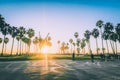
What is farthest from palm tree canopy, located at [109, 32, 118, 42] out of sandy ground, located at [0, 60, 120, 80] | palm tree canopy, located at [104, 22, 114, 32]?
sandy ground, located at [0, 60, 120, 80]

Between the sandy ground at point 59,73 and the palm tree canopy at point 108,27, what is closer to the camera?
the sandy ground at point 59,73

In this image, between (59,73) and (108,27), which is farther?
(108,27)

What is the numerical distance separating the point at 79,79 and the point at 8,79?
4.90m

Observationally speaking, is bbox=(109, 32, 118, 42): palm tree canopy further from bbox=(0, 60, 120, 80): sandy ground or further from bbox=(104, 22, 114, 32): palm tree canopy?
bbox=(0, 60, 120, 80): sandy ground

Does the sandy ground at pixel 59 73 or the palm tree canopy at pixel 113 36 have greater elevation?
the palm tree canopy at pixel 113 36

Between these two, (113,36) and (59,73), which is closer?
(59,73)

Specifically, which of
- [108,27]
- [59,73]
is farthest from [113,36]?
[59,73]

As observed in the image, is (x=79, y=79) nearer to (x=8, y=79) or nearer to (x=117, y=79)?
(x=117, y=79)


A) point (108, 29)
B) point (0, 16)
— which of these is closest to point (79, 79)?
point (0, 16)

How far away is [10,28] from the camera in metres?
100

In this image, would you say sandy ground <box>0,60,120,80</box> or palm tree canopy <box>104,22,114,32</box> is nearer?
sandy ground <box>0,60,120,80</box>

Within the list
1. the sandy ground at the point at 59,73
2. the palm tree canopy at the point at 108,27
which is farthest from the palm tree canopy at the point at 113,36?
the sandy ground at the point at 59,73

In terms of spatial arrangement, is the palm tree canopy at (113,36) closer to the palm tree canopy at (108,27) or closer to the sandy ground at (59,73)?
the palm tree canopy at (108,27)

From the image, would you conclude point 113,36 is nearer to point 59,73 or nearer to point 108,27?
point 108,27
